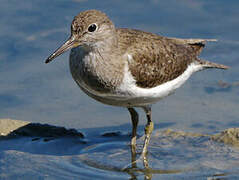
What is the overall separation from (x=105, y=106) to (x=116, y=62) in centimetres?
231

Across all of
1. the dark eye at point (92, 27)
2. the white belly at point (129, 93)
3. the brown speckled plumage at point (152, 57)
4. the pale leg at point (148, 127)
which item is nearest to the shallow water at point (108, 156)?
the pale leg at point (148, 127)

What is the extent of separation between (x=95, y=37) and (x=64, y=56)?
3498 millimetres

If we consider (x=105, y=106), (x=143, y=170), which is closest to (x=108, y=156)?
(x=143, y=170)

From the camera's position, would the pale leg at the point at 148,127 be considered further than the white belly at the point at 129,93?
Yes

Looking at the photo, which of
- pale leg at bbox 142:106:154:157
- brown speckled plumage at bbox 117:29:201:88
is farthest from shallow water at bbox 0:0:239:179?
brown speckled plumage at bbox 117:29:201:88

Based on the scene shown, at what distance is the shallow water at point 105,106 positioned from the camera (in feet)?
26.9

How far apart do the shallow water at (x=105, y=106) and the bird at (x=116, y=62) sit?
0.84 metres

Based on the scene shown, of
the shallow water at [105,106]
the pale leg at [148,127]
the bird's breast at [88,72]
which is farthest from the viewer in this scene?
the pale leg at [148,127]

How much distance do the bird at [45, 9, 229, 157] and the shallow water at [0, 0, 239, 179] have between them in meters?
0.84

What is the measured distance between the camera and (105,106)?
33.5 feet

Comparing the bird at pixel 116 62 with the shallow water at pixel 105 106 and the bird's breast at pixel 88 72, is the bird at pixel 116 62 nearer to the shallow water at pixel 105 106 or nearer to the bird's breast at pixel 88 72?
the bird's breast at pixel 88 72

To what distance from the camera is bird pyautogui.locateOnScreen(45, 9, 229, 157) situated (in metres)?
7.84

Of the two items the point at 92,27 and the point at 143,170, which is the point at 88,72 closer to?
the point at 92,27

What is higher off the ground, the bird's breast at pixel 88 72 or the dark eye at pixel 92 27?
the dark eye at pixel 92 27
